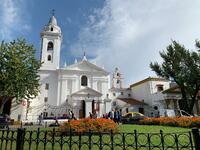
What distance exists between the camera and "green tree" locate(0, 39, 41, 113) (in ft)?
86.3

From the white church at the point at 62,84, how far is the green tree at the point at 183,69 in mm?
11734

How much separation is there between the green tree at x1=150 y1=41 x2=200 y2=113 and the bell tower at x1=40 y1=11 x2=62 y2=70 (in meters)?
21.0

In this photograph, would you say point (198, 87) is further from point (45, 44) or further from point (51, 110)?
point (45, 44)

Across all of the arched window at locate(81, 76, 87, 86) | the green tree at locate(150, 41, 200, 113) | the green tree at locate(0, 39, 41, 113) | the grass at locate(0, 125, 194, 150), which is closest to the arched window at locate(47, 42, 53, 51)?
the arched window at locate(81, 76, 87, 86)

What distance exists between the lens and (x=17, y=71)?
2694cm

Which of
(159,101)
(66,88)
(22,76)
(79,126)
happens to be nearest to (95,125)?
(79,126)

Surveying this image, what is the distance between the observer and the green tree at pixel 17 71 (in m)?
26.3

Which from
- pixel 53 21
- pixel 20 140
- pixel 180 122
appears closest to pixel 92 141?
pixel 20 140

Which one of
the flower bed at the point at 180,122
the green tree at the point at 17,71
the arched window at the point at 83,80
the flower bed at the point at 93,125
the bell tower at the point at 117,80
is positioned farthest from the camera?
the bell tower at the point at 117,80

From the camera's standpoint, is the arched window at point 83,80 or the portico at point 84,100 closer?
the portico at point 84,100

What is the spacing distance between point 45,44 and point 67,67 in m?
7.33

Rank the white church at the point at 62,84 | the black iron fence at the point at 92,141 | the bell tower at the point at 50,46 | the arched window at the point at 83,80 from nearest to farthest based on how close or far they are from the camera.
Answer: the black iron fence at the point at 92,141 → the white church at the point at 62,84 → the arched window at the point at 83,80 → the bell tower at the point at 50,46

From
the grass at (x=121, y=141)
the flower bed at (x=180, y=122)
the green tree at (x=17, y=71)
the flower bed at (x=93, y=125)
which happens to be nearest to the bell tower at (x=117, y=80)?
the green tree at (x=17, y=71)

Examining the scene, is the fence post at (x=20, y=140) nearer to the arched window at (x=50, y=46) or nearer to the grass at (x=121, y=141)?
the grass at (x=121, y=141)
